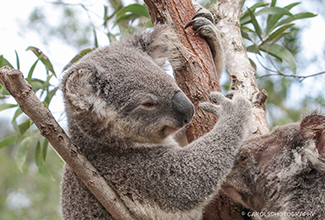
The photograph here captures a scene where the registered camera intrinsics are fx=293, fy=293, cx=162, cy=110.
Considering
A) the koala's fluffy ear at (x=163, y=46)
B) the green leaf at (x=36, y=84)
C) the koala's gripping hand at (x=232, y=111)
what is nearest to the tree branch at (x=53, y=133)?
the koala's gripping hand at (x=232, y=111)

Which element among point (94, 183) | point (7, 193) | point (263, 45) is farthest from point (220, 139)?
point (7, 193)

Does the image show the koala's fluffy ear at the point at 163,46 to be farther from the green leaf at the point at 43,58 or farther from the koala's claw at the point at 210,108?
the green leaf at the point at 43,58

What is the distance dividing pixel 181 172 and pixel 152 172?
0.67ft

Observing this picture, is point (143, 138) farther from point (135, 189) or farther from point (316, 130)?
point (316, 130)

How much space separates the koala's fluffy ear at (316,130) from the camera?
1.79 metres

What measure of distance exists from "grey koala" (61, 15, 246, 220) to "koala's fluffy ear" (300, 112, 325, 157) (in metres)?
0.42

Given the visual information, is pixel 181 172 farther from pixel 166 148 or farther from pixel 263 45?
pixel 263 45

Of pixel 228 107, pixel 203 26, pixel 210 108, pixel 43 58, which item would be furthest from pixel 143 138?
pixel 43 58

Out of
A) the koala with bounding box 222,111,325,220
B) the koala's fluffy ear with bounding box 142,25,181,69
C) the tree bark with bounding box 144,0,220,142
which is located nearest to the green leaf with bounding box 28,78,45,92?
the koala's fluffy ear with bounding box 142,25,181,69

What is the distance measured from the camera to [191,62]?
7.86ft

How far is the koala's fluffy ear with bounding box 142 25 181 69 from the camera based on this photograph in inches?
97.3

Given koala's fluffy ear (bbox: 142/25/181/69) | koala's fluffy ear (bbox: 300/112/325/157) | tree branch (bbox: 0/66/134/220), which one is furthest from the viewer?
koala's fluffy ear (bbox: 142/25/181/69)

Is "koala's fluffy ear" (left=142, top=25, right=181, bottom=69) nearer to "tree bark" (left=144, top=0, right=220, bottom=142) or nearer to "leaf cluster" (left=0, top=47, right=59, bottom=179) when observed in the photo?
"tree bark" (left=144, top=0, right=220, bottom=142)

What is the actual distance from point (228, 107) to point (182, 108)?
0.41 metres
